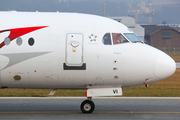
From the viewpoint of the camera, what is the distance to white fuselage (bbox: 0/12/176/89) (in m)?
11.8

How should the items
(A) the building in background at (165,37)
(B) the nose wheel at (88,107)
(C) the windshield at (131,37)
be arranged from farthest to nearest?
(A) the building in background at (165,37) → (B) the nose wheel at (88,107) → (C) the windshield at (131,37)

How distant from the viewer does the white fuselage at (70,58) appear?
1175cm

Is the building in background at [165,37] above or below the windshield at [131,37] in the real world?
above

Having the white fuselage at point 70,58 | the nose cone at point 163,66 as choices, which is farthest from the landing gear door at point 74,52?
the nose cone at point 163,66

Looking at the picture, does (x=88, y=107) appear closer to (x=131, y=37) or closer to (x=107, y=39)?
(x=107, y=39)

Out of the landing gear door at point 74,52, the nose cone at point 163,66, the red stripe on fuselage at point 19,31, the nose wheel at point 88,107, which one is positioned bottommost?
the nose wheel at point 88,107

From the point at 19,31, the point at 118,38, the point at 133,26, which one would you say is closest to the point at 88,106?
the point at 118,38

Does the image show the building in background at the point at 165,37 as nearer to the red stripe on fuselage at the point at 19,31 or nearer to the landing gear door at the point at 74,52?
the landing gear door at the point at 74,52

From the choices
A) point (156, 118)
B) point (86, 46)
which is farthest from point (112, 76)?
point (156, 118)

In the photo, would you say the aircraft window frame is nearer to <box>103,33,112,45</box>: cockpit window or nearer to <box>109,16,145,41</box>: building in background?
<box>103,33,112,45</box>: cockpit window

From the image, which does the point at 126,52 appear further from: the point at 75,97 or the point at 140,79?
the point at 75,97

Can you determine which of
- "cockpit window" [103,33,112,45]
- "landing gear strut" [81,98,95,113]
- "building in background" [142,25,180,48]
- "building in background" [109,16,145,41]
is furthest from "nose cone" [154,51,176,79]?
"building in background" [142,25,180,48]

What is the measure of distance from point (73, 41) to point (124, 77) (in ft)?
7.26

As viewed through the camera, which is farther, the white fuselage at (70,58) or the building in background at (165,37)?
the building in background at (165,37)
